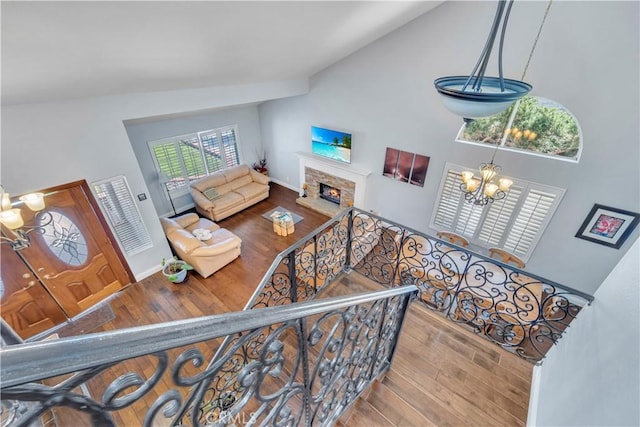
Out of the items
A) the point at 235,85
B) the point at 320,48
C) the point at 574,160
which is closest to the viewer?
the point at 574,160

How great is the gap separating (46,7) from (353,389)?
11.3 ft

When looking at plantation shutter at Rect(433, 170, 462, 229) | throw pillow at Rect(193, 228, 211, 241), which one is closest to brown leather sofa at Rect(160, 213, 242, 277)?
throw pillow at Rect(193, 228, 211, 241)

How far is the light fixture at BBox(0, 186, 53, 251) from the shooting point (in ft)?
9.72

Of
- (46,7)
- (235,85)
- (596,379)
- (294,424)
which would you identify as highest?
(46,7)

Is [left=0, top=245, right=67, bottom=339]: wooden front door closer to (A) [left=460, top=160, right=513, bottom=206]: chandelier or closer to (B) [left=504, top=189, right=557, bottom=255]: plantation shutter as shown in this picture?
(A) [left=460, top=160, right=513, bottom=206]: chandelier

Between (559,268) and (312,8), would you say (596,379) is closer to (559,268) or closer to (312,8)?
(312,8)

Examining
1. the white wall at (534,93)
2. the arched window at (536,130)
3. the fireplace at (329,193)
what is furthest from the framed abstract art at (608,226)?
Answer: the fireplace at (329,193)

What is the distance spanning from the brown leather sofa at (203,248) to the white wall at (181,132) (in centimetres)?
166

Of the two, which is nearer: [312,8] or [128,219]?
[312,8]

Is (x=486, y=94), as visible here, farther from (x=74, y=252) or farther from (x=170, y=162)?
(x=170, y=162)

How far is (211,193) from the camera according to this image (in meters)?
7.43

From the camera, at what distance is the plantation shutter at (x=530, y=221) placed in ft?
15.0

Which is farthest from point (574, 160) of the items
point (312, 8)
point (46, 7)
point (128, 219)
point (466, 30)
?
point (128, 219)

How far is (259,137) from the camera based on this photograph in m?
9.01
